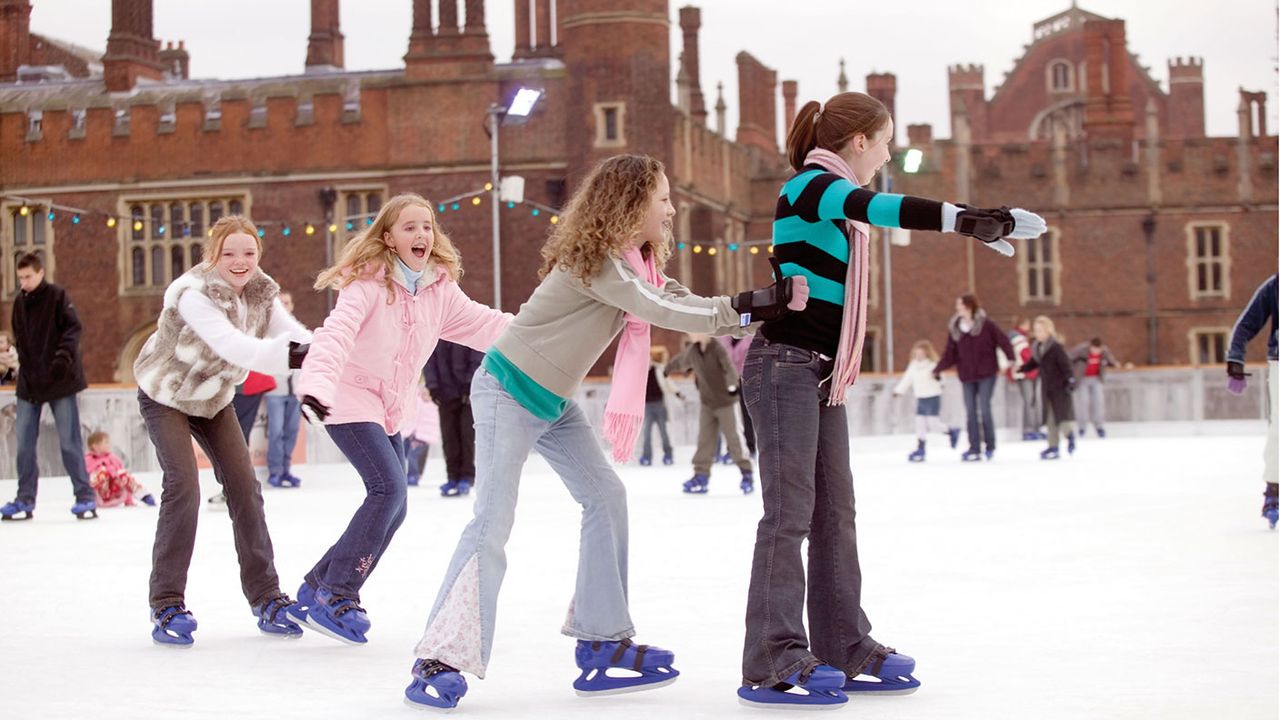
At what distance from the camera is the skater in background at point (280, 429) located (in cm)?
1235

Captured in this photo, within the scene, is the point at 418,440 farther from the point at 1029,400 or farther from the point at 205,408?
the point at 1029,400

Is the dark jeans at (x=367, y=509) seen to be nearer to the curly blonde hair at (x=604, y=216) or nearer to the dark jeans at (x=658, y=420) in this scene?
the curly blonde hair at (x=604, y=216)

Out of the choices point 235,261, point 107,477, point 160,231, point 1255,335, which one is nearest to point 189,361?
point 235,261

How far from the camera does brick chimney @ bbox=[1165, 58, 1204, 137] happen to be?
56.5m

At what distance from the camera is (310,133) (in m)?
27.9

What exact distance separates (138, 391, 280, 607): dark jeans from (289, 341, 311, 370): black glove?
0.57 metres

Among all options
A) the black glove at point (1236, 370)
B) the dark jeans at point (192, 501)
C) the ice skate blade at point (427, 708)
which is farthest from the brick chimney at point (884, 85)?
the ice skate blade at point (427, 708)

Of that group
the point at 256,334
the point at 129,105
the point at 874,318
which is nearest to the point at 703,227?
the point at 874,318

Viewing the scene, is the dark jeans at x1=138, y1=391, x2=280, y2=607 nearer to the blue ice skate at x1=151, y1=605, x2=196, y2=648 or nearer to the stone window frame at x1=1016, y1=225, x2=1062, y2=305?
the blue ice skate at x1=151, y1=605, x2=196, y2=648

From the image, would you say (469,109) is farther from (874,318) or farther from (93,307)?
(874,318)

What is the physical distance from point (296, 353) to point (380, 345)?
0.23m

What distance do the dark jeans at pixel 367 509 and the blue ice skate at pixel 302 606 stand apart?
55mm

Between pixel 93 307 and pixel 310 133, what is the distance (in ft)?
16.6

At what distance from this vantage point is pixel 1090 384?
2072cm
